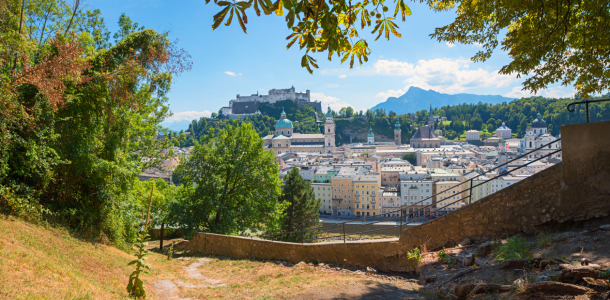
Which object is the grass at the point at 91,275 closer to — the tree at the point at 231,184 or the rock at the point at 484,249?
the rock at the point at 484,249

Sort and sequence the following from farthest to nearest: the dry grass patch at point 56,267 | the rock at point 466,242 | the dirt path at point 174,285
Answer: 1. the rock at point 466,242
2. the dirt path at point 174,285
3. the dry grass patch at point 56,267

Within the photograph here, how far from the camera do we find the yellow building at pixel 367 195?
4844 cm

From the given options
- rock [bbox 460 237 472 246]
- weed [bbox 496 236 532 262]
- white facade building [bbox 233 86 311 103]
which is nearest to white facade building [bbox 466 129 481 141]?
white facade building [bbox 233 86 311 103]

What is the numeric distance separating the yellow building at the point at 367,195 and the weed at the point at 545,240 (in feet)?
149

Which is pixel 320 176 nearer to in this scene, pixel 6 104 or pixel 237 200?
pixel 237 200

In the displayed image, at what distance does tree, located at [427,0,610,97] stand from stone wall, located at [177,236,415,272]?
3.76 meters

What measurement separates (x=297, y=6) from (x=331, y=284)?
3.39 m

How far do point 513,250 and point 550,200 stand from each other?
1.04 m

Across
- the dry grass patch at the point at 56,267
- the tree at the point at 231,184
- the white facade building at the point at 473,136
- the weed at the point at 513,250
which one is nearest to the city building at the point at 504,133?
the white facade building at the point at 473,136

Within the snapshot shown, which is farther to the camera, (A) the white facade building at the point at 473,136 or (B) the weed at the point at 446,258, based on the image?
(A) the white facade building at the point at 473,136

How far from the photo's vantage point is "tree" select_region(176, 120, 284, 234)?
1118 cm

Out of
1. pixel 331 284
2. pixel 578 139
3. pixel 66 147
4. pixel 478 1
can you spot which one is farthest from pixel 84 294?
pixel 478 1

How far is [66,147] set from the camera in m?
6.15

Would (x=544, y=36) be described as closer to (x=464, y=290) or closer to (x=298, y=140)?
(x=464, y=290)
